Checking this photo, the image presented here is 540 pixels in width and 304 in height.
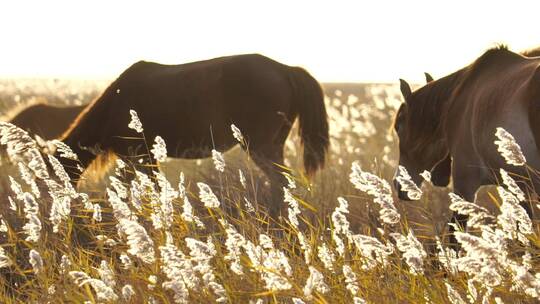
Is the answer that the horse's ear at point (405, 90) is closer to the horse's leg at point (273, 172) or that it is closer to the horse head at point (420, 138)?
the horse head at point (420, 138)

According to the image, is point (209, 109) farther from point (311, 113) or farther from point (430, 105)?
point (430, 105)

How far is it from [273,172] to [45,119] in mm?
4087

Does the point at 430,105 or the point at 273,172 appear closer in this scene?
the point at 430,105

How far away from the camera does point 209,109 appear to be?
9.59 m

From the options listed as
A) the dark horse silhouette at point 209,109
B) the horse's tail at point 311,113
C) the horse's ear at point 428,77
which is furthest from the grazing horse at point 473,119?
the dark horse silhouette at point 209,109

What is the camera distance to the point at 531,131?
509cm

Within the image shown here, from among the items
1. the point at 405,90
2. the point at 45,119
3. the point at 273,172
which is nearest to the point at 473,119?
the point at 405,90

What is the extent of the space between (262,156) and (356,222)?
241 cm

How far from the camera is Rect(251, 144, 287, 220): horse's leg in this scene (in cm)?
735

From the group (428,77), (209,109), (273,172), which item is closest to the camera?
(428,77)

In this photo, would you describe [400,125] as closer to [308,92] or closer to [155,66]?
[308,92]

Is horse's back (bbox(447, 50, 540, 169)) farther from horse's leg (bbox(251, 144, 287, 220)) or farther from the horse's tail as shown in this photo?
the horse's tail

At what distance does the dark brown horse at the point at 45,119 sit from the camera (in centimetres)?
1109

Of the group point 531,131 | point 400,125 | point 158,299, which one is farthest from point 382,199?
point 400,125
